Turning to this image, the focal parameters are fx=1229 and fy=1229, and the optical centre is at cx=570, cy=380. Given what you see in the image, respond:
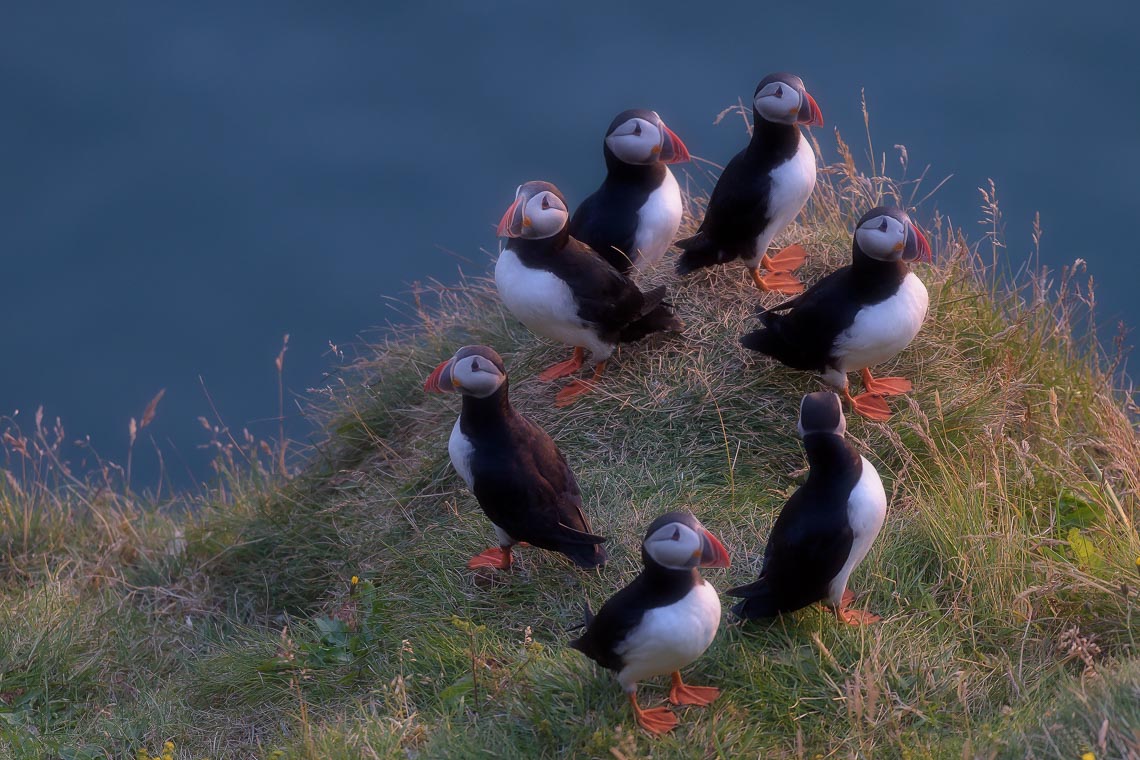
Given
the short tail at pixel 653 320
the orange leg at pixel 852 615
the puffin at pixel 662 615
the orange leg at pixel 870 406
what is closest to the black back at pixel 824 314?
the orange leg at pixel 870 406

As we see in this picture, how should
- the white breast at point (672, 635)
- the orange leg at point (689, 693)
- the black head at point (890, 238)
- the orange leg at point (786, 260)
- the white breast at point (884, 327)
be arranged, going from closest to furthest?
the white breast at point (672, 635)
the orange leg at point (689, 693)
the black head at point (890, 238)
the white breast at point (884, 327)
the orange leg at point (786, 260)

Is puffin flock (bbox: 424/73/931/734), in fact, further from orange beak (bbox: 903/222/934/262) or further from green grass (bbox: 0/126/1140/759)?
green grass (bbox: 0/126/1140/759)

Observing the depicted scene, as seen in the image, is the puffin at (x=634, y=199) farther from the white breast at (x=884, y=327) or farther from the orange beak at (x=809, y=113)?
the white breast at (x=884, y=327)

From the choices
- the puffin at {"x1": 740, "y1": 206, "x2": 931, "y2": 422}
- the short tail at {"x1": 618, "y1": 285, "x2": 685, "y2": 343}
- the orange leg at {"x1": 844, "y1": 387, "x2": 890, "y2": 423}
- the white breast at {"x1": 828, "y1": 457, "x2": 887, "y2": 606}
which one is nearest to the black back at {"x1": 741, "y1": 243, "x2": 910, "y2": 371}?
the puffin at {"x1": 740, "y1": 206, "x2": 931, "y2": 422}

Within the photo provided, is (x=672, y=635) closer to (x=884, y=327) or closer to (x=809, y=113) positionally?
(x=884, y=327)

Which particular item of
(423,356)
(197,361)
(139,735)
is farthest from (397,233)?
(139,735)

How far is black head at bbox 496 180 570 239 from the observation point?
436cm

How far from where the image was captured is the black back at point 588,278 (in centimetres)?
445

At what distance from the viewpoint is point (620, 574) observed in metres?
3.91

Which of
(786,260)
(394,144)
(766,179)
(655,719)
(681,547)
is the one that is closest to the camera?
(681,547)

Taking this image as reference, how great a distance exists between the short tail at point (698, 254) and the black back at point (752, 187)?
0.26ft

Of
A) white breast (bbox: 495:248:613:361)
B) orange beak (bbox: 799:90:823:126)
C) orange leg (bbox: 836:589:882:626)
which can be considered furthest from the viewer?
orange beak (bbox: 799:90:823:126)

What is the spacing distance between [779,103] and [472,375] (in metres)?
1.64

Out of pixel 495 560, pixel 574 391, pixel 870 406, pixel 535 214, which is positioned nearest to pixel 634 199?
pixel 535 214
